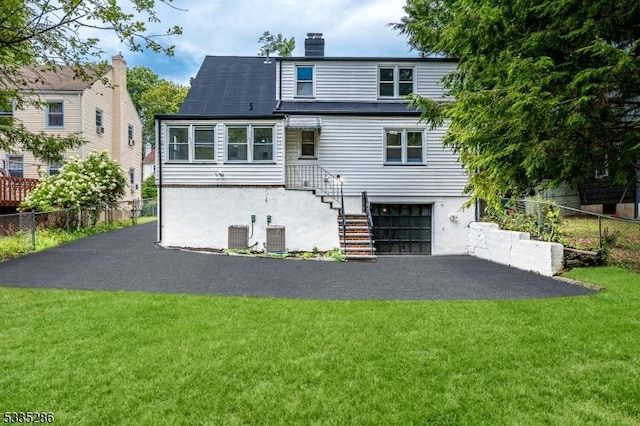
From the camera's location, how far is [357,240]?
1275 cm

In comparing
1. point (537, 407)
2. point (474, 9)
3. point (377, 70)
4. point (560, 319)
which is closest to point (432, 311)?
point (560, 319)

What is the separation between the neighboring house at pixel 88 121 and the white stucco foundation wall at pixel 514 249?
16835 millimetres

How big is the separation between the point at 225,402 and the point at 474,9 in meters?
7.65

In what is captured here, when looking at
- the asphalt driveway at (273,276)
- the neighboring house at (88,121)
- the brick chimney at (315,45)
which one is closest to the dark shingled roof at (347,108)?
the brick chimney at (315,45)

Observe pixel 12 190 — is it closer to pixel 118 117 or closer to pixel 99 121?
pixel 99 121

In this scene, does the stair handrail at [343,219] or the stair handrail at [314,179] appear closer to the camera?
the stair handrail at [343,219]

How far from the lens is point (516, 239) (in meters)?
10.2

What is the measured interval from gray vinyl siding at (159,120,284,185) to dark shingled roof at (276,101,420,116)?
1.55 meters

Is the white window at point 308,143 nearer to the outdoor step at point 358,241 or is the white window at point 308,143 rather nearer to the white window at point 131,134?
the outdoor step at point 358,241

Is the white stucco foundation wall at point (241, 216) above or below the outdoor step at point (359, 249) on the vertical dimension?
above

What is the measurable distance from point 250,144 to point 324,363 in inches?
427

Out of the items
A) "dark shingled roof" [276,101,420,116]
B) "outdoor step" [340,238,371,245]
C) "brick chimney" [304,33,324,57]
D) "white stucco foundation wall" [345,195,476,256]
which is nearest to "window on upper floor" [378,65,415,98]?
"dark shingled roof" [276,101,420,116]

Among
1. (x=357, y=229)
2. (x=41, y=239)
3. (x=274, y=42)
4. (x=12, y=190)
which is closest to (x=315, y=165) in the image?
(x=357, y=229)

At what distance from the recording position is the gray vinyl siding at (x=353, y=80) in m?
15.5
